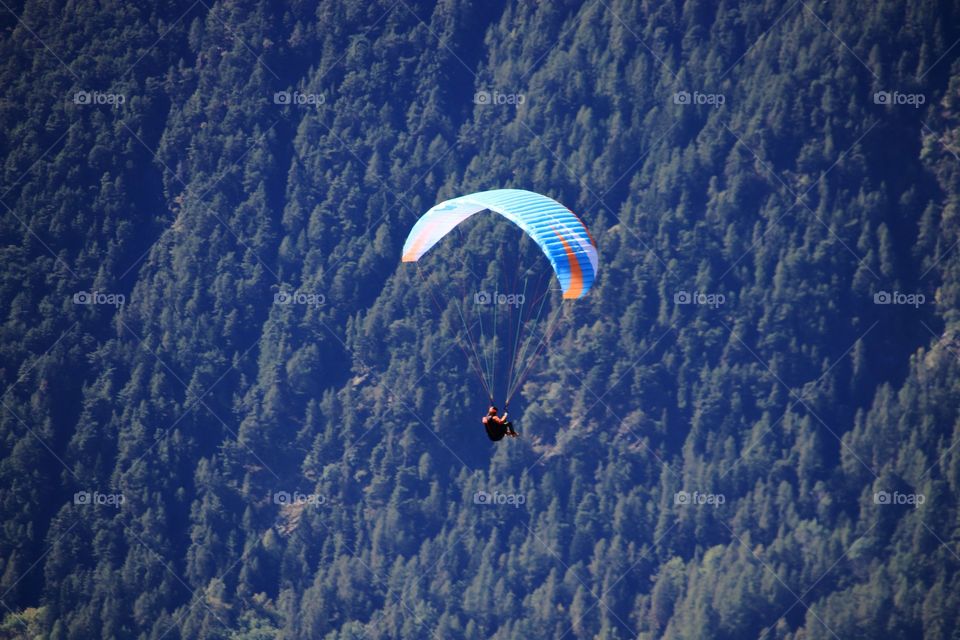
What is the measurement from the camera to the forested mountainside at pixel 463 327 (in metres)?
117

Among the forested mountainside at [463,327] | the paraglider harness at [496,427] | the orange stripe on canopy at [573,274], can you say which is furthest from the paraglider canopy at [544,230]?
the forested mountainside at [463,327]

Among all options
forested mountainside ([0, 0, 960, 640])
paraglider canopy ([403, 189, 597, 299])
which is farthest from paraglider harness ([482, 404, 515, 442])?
forested mountainside ([0, 0, 960, 640])

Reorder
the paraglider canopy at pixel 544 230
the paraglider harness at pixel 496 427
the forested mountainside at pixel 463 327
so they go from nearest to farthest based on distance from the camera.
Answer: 1. the paraglider harness at pixel 496 427
2. the paraglider canopy at pixel 544 230
3. the forested mountainside at pixel 463 327

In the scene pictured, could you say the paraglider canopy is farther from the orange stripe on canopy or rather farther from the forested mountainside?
the forested mountainside

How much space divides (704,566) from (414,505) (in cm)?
1973

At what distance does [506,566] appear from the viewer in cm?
11825

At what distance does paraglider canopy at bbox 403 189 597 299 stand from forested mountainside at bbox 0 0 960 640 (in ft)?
211

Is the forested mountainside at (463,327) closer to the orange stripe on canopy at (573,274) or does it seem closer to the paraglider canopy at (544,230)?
the paraglider canopy at (544,230)

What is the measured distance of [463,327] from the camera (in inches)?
5039

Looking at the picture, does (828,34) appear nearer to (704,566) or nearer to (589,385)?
(589,385)

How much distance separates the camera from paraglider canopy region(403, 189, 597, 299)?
48.2m

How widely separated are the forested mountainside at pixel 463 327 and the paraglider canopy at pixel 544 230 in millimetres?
64200

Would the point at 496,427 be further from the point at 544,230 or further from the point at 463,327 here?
the point at 463,327

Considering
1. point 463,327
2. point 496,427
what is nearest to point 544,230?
point 496,427
